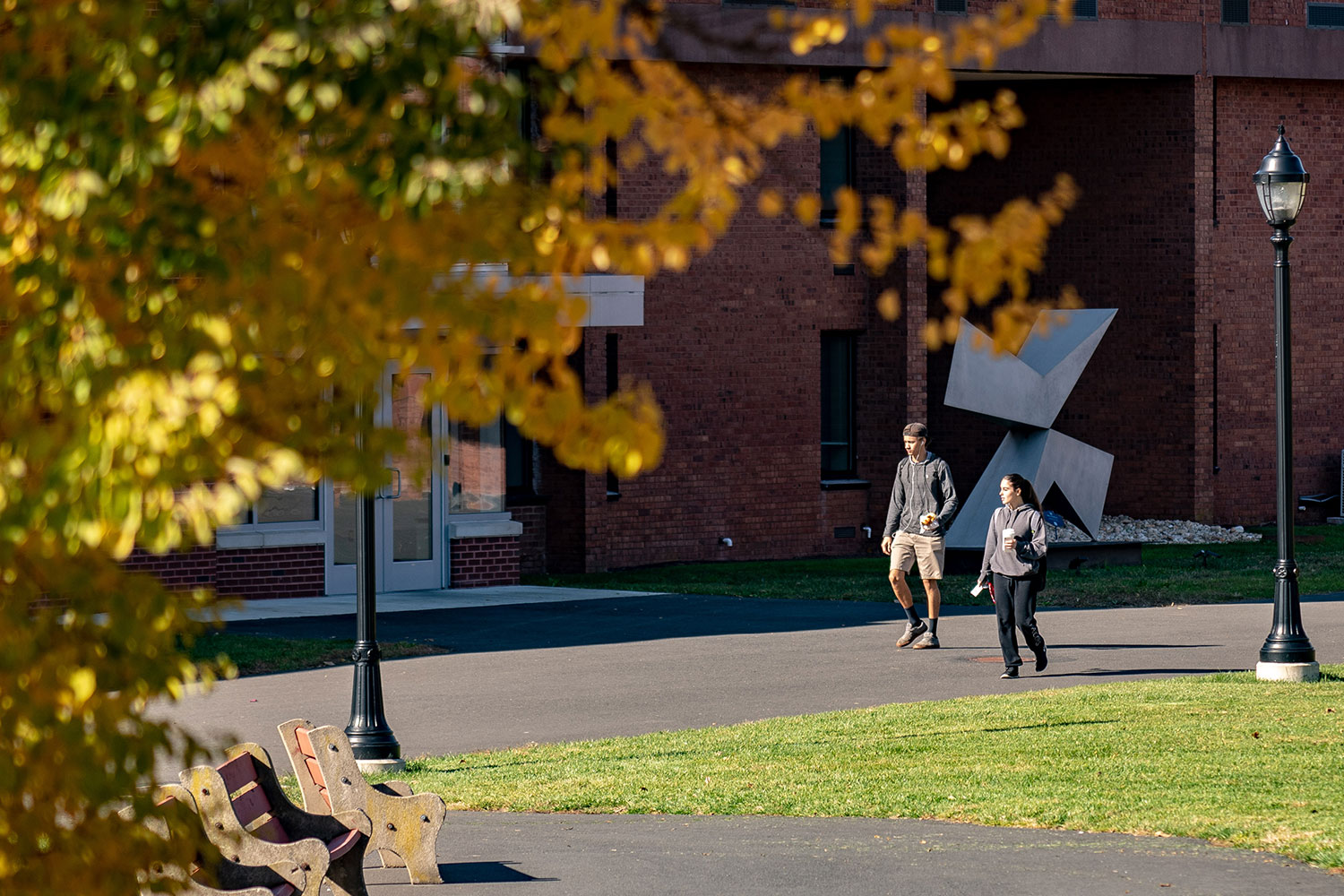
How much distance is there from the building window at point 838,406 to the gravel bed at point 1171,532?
4337 millimetres

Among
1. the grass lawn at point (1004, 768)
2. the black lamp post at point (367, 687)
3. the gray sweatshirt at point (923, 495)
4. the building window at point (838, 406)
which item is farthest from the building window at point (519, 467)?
the black lamp post at point (367, 687)

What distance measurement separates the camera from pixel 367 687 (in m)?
10.8

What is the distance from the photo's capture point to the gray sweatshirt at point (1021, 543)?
566 inches

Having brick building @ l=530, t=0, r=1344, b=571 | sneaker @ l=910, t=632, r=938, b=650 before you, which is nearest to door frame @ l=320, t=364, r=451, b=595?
brick building @ l=530, t=0, r=1344, b=571

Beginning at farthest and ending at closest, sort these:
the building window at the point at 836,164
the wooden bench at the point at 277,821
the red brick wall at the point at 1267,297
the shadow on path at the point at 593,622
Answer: the red brick wall at the point at 1267,297 < the building window at the point at 836,164 < the shadow on path at the point at 593,622 < the wooden bench at the point at 277,821

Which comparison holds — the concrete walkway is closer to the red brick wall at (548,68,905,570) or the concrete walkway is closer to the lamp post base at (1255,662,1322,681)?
the lamp post base at (1255,662,1322,681)

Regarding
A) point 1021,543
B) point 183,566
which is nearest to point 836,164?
point 183,566

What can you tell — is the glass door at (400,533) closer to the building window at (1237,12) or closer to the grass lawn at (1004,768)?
the grass lawn at (1004,768)

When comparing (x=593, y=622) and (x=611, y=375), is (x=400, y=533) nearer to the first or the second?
(x=593, y=622)

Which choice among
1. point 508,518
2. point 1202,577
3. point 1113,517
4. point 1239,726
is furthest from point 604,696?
point 1113,517

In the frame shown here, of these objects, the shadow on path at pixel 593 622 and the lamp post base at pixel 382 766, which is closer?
the lamp post base at pixel 382 766

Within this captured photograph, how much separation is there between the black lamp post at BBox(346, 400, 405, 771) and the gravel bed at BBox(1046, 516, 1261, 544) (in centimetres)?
1999

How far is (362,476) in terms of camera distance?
2854 mm

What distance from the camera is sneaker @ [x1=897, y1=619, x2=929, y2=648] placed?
1647cm
